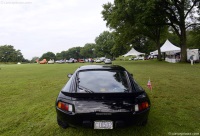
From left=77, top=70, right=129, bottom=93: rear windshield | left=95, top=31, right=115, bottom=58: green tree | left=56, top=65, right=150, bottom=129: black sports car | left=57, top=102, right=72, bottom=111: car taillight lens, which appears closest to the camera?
left=56, top=65, right=150, bottom=129: black sports car

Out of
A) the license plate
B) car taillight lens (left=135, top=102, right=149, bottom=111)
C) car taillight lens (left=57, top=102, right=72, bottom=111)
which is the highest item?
car taillight lens (left=57, top=102, right=72, bottom=111)

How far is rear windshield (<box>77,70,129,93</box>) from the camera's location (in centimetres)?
379

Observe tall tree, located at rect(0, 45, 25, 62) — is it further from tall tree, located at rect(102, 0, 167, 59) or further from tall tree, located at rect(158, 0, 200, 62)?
tall tree, located at rect(158, 0, 200, 62)

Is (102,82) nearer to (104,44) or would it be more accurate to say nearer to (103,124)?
(103,124)

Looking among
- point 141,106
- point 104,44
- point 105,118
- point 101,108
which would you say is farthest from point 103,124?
point 104,44

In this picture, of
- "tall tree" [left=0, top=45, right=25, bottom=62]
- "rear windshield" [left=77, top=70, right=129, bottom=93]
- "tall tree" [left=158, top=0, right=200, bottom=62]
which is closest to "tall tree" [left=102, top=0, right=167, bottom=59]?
"tall tree" [left=158, top=0, right=200, bottom=62]

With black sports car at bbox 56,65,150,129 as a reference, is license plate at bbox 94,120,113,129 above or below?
below

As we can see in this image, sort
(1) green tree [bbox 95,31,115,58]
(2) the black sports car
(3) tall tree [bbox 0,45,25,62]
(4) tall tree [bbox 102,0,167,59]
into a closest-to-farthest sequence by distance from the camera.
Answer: (2) the black sports car → (4) tall tree [bbox 102,0,167,59] → (1) green tree [bbox 95,31,115,58] → (3) tall tree [bbox 0,45,25,62]

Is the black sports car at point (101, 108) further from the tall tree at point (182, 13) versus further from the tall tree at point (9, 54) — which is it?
the tall tree at point (9, 54)

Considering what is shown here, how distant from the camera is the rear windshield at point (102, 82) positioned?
149 inches

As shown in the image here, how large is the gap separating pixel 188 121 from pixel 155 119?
2.62 ft

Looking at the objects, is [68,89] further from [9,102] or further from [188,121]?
[9,102]

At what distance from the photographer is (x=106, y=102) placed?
3.21 meters

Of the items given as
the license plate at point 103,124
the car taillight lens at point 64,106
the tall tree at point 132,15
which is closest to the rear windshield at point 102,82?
the car taillight lens at point 64,106
